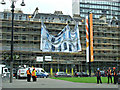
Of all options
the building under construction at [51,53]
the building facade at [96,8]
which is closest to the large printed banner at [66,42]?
the building under construction at [51,53]

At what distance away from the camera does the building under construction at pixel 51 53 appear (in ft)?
202

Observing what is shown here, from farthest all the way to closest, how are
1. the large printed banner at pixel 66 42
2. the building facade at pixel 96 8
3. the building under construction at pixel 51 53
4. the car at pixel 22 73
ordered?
the building facade at pixel 96 8 < the building under construction at pixel 51 53 < the large printed banner at pixel 66 42 < the car at pixel 22 73

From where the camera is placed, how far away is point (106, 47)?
235 feet

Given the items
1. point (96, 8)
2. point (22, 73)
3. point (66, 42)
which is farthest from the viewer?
point (96, 8)

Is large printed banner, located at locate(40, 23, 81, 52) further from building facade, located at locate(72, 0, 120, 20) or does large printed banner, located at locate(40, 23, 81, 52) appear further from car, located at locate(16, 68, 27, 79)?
building facade, located at locate(72, 0, 120, 20)

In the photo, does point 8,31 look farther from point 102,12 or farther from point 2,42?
point 102,12

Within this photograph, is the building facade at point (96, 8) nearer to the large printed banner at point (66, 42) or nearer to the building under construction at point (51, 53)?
the building under construction at point (51, 53)

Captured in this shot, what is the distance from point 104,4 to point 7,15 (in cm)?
5667

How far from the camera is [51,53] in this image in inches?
2571

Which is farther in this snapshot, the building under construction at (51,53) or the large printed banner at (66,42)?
the building under construction at (51,53)

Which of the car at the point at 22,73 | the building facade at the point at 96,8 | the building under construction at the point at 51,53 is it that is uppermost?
the building facade at the point at 96,8

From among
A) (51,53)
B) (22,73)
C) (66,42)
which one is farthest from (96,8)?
(22,73)

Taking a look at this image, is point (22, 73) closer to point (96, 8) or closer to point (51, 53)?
point (51, 53)

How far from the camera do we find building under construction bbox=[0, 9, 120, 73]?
61.5 metres
